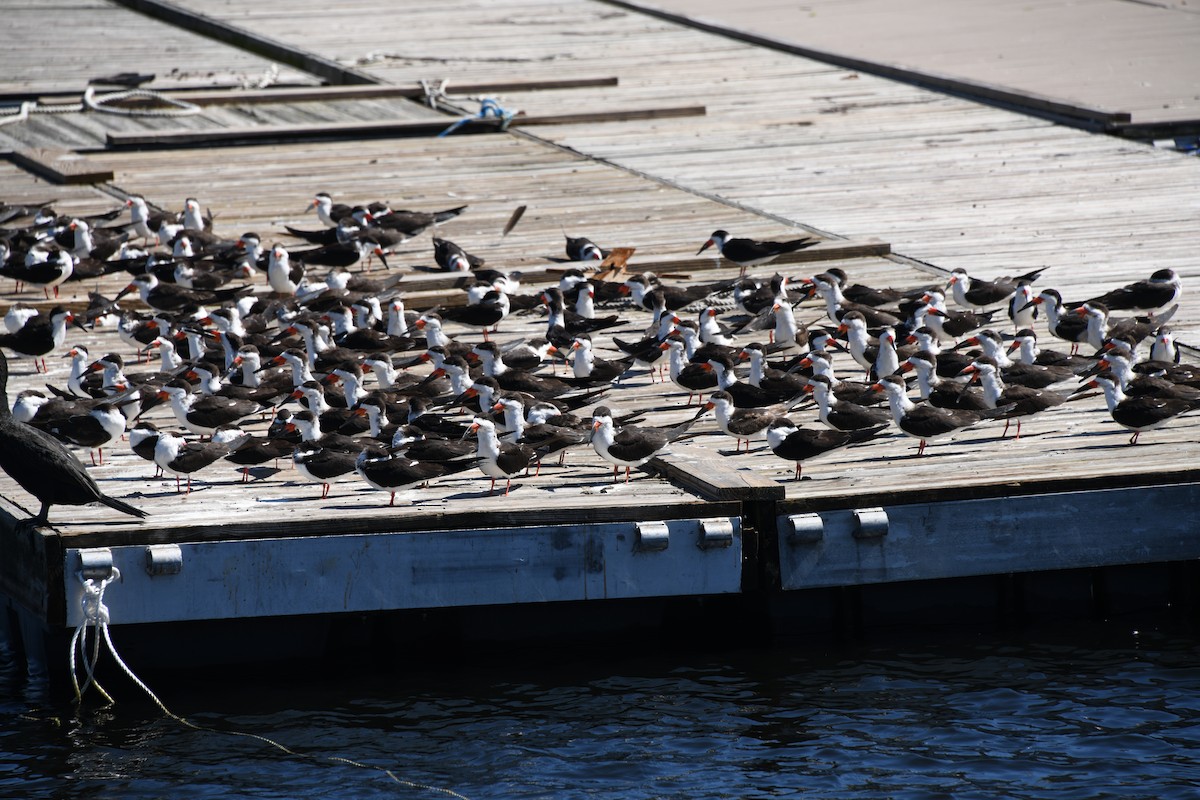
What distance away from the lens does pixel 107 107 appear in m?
31.6

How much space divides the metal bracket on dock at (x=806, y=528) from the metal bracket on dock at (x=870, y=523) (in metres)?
0.28

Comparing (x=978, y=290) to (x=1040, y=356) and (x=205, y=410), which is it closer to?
(x=1040, y=356)

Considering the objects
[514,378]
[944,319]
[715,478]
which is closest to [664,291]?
[944,319]

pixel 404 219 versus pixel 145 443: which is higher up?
pixel 404 219

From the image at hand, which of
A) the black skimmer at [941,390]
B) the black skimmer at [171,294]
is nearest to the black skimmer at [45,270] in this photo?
the black skimmer at [171,294]

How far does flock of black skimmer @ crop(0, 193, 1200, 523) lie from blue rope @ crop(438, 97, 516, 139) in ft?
24.5

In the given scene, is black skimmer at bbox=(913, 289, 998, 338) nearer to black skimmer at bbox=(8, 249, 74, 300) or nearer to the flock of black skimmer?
the flock of black skimmer

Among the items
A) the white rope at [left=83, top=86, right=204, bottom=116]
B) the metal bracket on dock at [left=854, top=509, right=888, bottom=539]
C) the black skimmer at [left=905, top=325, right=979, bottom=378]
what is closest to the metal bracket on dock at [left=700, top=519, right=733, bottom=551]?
the metal bracket on dock at [left=854, top=509, right=888, bottom=539]

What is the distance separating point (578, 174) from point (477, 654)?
46.0 ft

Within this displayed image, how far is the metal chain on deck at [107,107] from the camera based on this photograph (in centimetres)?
3125

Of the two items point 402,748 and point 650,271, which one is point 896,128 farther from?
point 402,748

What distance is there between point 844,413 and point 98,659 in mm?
6290

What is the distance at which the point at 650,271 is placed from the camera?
71.0ft

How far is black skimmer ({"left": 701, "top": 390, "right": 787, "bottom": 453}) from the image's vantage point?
1553 cm
